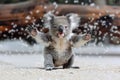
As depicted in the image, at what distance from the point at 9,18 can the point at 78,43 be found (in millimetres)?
5214

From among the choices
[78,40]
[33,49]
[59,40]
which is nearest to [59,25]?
[59,40]

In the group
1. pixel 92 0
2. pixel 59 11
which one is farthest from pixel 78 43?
pixel 92 0

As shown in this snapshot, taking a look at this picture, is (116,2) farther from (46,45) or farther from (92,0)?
(46,45)

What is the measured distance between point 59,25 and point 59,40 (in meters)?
0.17

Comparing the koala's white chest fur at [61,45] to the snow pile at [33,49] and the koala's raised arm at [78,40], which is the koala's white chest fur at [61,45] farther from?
the snow pile at [33,49]

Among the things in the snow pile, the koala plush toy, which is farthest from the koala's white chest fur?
the snow pile

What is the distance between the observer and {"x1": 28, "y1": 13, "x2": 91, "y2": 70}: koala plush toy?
642 cm

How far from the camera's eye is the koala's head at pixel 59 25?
6395 millimetres

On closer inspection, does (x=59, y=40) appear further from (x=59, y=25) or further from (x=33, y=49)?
(x=33, y=49)

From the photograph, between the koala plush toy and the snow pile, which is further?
the snow pile

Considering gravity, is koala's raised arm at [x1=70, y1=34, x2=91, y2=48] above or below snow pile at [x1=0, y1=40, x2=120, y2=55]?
above

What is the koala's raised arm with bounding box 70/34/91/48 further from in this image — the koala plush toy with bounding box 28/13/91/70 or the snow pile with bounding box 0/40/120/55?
the snow pile with bounding box 0/40/120/55

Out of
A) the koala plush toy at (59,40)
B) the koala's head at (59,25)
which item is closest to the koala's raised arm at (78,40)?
the koala plush toy at (59,40)

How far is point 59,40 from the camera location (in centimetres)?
644
